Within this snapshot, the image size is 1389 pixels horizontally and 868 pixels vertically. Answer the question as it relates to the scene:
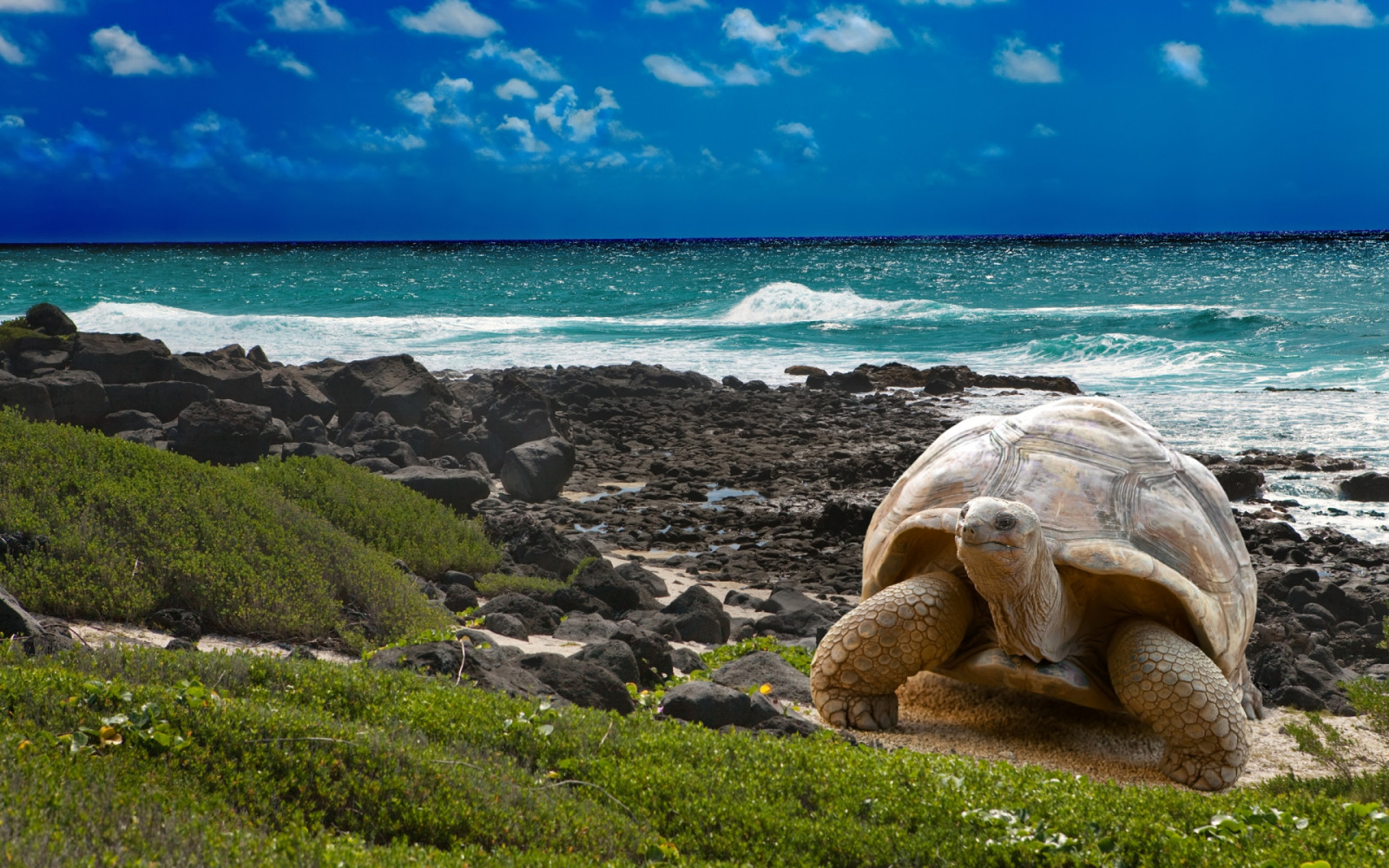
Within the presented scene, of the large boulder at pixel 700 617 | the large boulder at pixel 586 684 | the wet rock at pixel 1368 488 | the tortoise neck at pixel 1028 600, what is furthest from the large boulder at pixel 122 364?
the wet rock at pixel 1368 488

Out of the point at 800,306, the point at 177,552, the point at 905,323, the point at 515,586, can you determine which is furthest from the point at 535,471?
the point at 800,306

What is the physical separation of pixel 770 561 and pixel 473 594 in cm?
328

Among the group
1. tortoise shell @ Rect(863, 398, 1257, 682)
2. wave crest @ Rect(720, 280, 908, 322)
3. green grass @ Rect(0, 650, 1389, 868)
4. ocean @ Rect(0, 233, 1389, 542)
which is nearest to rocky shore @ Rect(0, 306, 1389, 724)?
green grass @ Rect(0, 650, 1389, 868)

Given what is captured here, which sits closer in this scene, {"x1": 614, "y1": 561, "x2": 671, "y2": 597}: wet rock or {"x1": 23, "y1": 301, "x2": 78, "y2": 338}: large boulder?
{"x1": 614, "y1": 561, "x2": 671, "y2": 597}: wet rock

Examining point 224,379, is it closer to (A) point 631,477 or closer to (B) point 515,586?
(A) point 631,477

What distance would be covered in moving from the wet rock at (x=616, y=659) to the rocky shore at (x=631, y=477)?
0.05 ft

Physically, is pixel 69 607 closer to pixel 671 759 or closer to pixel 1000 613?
pixel 671 759

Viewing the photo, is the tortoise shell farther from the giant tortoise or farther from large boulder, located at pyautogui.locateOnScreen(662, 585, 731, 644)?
large boulder, located at pyautogui.locateOnScreen(662, 585, 731, 644)

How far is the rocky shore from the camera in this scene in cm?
767

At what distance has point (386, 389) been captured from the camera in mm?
16500

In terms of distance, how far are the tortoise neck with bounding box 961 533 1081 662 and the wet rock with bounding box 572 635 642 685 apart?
2.07 m

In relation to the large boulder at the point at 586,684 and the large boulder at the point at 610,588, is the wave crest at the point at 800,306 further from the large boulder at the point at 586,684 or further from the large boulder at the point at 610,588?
the large boulder at the point at 586,684

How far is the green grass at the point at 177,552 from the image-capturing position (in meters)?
6.33

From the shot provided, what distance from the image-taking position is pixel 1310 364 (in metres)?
26.2
